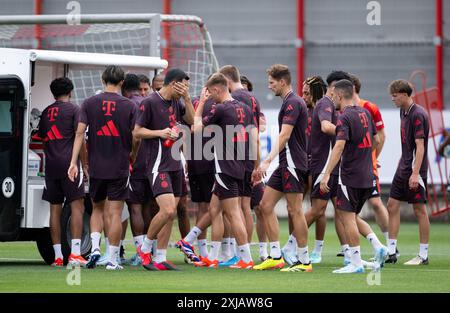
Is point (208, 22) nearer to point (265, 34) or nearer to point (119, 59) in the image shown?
point (265, 34)

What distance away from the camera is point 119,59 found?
1606 centimetres

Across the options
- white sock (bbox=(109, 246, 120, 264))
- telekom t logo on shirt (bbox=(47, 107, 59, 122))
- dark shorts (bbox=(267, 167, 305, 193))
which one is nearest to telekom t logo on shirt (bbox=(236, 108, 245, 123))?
dark shorts (bbox=(267, 167, 305, 193))

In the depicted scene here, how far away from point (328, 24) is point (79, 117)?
15.9 m

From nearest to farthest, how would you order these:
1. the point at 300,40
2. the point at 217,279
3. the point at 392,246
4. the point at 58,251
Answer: the point at 217,279
the point at 58,251
the point at 392,246
the point at 300,40

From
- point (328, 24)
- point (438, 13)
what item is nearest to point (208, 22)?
point (328, 24)

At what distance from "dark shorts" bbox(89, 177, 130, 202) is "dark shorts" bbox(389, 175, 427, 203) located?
380 centimetres

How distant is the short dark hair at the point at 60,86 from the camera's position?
47.1ft

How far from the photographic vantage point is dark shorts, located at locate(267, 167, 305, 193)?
13.6 metres

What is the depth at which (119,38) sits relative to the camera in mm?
23750

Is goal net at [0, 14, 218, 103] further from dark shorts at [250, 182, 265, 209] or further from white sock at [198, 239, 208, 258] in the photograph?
white sock at [198, 239, 208, 258]

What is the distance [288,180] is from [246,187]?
1.13 meters

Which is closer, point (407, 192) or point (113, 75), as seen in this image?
point (113, 75)

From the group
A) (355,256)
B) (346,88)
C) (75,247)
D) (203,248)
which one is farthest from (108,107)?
(355,256)

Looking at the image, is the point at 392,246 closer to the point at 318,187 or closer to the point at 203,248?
the point at 318,187
